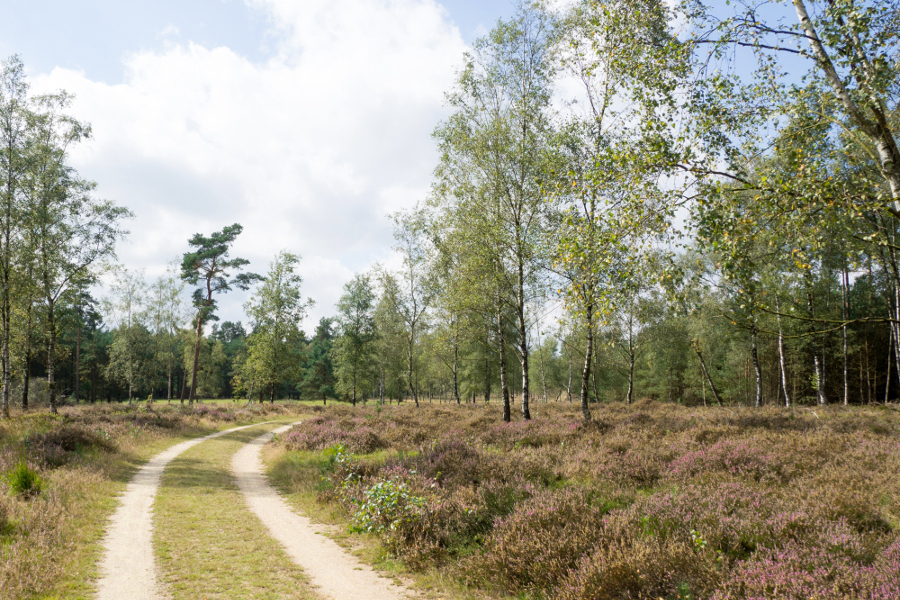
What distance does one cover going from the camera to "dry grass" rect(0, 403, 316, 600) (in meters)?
6.04

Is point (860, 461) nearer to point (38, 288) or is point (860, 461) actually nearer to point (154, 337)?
point (38, 288)

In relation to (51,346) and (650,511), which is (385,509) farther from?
(51,346)

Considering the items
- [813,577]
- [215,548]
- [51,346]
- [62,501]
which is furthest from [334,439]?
[51,346]

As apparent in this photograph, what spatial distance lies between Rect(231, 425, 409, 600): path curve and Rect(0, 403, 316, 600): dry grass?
114 inches

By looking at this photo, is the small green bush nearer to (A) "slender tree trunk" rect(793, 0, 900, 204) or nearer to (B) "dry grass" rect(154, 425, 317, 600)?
(B) "dry grass" rect(154, 425, 317, 600)

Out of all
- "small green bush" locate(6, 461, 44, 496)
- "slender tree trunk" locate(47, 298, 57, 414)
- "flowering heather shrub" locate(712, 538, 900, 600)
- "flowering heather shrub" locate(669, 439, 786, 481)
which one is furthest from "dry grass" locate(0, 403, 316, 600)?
"flowering heather shrub" locate(669, 439, 786, 481)

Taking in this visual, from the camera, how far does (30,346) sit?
2625cm

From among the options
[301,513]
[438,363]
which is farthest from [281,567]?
[438,363]

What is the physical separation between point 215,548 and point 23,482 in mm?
5548

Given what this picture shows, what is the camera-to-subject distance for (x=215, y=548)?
7.68m

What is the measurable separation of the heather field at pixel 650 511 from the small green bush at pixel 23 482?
5577 millimetres

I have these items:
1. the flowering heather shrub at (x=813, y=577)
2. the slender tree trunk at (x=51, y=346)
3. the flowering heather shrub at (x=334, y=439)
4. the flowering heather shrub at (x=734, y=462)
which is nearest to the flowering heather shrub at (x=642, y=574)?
the flowering heather shrub at (x=813, y=577)

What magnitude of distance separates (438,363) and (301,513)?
40.5 m

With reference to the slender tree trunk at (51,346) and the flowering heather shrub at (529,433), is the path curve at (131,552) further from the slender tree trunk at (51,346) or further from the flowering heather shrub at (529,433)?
the slender tree trunk at (51,346)
